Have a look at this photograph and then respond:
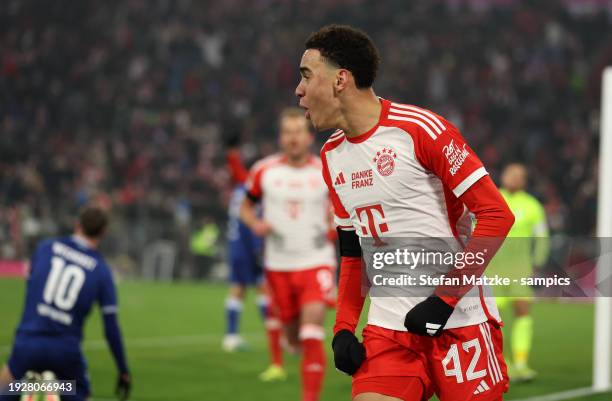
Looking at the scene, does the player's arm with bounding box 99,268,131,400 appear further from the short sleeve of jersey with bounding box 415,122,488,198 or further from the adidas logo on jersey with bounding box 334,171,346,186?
the short sleeve of jersey with bounding box 415,122,488,198

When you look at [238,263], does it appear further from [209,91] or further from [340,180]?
[209,91]

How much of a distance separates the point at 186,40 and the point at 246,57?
7.07ft

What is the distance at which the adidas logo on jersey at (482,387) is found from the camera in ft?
12.2

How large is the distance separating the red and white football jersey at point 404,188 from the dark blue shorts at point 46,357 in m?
2.80

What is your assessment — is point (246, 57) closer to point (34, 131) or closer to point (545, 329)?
point (34, 131)

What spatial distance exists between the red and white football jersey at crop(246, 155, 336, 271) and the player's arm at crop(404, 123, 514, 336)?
5.08m

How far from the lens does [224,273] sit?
25.1 meters

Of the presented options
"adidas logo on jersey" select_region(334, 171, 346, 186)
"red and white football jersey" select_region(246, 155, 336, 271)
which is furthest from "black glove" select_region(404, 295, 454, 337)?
"red and white football jersey" select_region(246, 155, 336, 271)

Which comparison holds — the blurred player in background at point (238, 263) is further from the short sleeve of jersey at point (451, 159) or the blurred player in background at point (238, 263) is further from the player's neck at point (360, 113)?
the short sleeve of jersey at point (451, 159)

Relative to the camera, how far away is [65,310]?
6.14 meters

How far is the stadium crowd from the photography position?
25203mm

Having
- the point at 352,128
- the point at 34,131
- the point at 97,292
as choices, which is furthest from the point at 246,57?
the point at 352,128

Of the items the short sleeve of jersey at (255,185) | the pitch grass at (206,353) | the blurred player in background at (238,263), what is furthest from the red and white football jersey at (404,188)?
the blurred player in background at (238,263)

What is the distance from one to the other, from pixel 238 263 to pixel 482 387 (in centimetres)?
929
